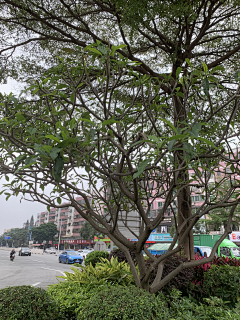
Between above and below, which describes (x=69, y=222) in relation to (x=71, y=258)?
above

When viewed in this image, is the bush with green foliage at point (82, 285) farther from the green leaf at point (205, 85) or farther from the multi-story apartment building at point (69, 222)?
the multi-story apartment building at point (69, 222)

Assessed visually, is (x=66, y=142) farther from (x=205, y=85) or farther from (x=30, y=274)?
(x=30, y=274)

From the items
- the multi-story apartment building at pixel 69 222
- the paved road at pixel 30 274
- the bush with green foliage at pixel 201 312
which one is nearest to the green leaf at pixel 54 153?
the bush with green foliage at pixel 201 312

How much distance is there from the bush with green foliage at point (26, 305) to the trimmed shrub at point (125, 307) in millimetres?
639

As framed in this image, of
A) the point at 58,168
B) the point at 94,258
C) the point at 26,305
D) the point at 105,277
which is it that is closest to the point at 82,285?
the point at 105,277

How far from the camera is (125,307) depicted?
266 centimetres

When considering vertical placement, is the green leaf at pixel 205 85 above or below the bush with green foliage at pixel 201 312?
above

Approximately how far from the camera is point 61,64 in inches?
102

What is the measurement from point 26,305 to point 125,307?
126 cm

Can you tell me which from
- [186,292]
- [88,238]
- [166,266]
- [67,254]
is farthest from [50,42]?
[88,238]

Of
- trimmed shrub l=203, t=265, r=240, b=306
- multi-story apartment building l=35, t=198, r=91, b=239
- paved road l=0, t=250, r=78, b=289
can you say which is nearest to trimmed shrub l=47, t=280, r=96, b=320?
trimmed shrub l=203, t=265, r=240, b=306

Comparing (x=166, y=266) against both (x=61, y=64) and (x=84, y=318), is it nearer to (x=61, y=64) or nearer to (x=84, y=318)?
(x=84, y=318)

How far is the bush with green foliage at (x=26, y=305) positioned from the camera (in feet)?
10.1

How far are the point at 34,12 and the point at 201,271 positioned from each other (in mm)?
6407
